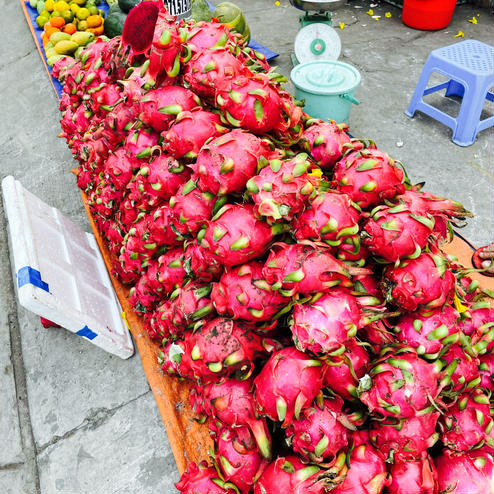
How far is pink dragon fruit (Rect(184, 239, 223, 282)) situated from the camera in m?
1.23

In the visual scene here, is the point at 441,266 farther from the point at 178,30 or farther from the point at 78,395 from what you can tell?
the point at 78,395

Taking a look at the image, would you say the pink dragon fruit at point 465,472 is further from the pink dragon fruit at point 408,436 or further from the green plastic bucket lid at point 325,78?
the green plastic bucket lid at point 325,78

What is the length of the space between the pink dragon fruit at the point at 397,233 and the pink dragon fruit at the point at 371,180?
0.26ft

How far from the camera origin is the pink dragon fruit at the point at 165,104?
139 cm

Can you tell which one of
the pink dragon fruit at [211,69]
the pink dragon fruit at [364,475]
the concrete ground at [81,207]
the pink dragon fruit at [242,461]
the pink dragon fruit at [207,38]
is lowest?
the concrete ground at [81,207]

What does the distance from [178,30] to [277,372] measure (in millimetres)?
1225

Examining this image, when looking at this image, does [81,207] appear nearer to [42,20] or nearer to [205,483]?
[205,483]

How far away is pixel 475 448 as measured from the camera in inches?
42.9

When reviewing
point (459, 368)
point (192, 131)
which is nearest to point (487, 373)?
point (459, 368)

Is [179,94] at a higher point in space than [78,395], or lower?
higher

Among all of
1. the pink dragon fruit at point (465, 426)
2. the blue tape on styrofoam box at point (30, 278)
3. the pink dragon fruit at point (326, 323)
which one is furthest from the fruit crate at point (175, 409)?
the pink dragon fruit at point (465, 426)

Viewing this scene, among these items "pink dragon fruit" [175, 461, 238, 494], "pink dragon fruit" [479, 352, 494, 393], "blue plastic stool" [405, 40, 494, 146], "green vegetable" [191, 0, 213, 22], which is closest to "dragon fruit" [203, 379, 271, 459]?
"pink dragon fruit" [175, 461, 238, 494]

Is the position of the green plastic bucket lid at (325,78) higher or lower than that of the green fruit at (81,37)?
lower

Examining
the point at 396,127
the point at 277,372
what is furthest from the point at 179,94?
the point at 396,127
